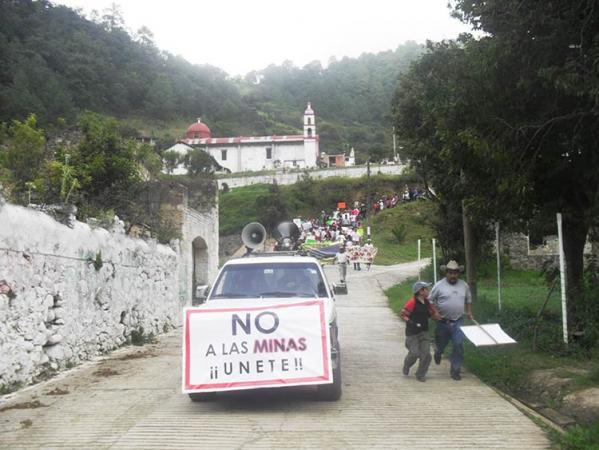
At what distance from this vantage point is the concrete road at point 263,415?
6430 mm

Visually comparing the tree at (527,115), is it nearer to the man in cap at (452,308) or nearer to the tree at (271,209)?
the man in cap at (452,308)

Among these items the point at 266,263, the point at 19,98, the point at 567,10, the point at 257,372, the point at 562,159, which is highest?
the point at 19,98

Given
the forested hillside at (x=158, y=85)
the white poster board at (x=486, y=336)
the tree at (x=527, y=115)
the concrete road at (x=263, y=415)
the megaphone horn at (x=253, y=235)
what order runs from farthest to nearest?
1. the forested hillside at (x=158, y=85)
2. the megaphone horn at (x=253, y=235)
3. the tree at (x=527, y=115)
4. the white poster board at (x=486, y=336)
5. the concrete road at (x=263, y=415)

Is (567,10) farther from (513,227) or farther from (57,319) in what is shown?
(57,319)

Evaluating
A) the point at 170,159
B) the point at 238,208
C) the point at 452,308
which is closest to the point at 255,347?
the point at 452,308

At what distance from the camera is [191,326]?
7.84 m

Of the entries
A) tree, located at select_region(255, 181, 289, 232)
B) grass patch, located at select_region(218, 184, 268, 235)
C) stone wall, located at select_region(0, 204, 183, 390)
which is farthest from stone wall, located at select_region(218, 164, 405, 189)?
stone wall, located at select_region(0, 204, 183, 390)

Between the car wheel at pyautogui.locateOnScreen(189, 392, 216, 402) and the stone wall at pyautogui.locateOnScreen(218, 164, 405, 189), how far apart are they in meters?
60.2

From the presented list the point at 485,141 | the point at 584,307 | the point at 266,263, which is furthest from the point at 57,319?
the point at 584,307

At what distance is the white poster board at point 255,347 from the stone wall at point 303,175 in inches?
2368

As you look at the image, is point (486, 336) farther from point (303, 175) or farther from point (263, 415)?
point (303, 175)

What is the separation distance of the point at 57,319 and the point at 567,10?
904 centimetres

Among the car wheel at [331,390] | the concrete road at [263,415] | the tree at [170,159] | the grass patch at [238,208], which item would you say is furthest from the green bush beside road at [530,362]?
the tree at [170,159]

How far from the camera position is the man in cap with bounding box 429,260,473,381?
9672 mm
